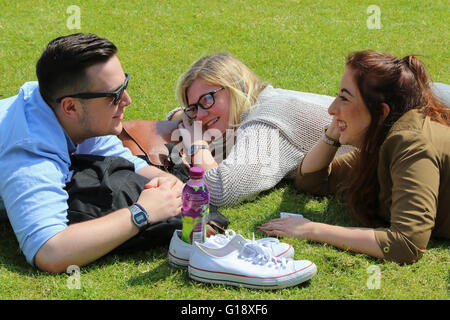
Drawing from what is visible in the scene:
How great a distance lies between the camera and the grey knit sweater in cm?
438

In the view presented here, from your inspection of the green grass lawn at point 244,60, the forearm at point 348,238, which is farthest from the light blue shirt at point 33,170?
the forearm at point 348,238

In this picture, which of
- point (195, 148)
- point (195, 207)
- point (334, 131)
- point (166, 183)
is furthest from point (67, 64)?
point (334, 131)

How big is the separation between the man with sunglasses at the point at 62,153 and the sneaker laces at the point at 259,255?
61 centimetres

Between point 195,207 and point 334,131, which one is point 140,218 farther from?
point 334,131

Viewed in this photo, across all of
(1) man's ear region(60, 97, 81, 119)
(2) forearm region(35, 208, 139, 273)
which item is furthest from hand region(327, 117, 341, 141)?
(1) man's ear region(60, 97, 81, 119)

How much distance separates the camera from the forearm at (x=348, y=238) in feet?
11.5

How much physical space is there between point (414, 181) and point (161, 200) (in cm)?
167

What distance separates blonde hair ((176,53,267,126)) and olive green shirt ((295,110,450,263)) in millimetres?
1747

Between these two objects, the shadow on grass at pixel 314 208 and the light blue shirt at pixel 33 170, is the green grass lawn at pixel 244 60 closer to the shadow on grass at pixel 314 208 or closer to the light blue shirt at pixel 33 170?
the shadow on grass at pixel 314 208

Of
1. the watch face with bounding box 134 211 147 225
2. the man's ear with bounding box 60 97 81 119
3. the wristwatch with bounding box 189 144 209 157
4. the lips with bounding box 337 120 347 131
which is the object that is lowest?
the watch face with bounding box 134 211 147 225

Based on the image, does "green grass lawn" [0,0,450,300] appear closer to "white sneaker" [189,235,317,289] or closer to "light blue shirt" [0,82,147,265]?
"white sneaker" [189,235,317,289]

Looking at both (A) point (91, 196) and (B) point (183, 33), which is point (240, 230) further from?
(B) point (183, 33)

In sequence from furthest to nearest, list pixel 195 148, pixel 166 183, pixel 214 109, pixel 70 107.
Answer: pixel 214 109 → pixel 195 148 → pixel 166 183 → pixel 70 107

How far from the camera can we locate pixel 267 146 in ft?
14.7
